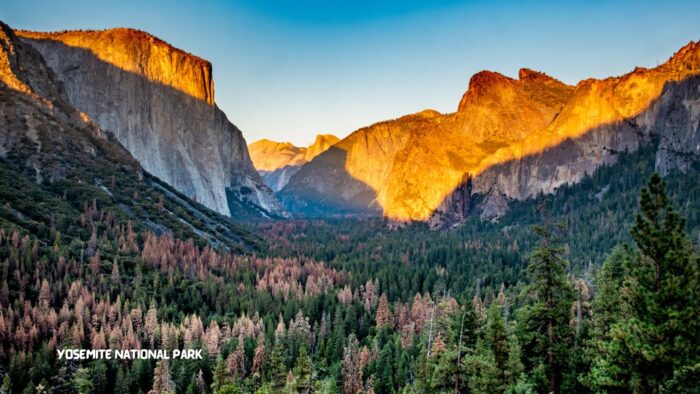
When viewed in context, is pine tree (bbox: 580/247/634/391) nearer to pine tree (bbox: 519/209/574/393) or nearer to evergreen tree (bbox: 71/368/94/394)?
pine tree (bbox: 519/209/574/393)

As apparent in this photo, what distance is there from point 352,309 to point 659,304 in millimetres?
83031

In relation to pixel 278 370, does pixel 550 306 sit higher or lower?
higher

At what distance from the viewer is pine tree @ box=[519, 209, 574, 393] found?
3111 centimetres

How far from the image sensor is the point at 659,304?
20.8 metres

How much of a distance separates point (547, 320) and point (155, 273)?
9098 centimetres

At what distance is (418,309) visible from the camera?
101125 millimetres

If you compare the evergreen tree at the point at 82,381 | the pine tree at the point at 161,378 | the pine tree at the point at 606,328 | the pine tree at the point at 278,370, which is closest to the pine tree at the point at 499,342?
the pine tree at the point at 606,328

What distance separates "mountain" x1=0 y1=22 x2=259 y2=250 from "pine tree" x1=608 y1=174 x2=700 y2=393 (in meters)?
108

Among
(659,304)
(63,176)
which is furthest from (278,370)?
(63,176)

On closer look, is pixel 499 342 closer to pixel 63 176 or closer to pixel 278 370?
pixel 278 370

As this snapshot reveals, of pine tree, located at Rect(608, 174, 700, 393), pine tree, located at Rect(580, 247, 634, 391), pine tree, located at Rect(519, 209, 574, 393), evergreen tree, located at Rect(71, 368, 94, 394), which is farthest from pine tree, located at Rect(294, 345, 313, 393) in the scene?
pine tree, located at Rect(608, 174, 700, 393)

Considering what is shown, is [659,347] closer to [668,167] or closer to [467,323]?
[467,323]

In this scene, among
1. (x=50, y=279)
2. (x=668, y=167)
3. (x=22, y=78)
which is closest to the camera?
(x=50, y=279)

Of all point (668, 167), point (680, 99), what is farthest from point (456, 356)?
point (680, 99)
